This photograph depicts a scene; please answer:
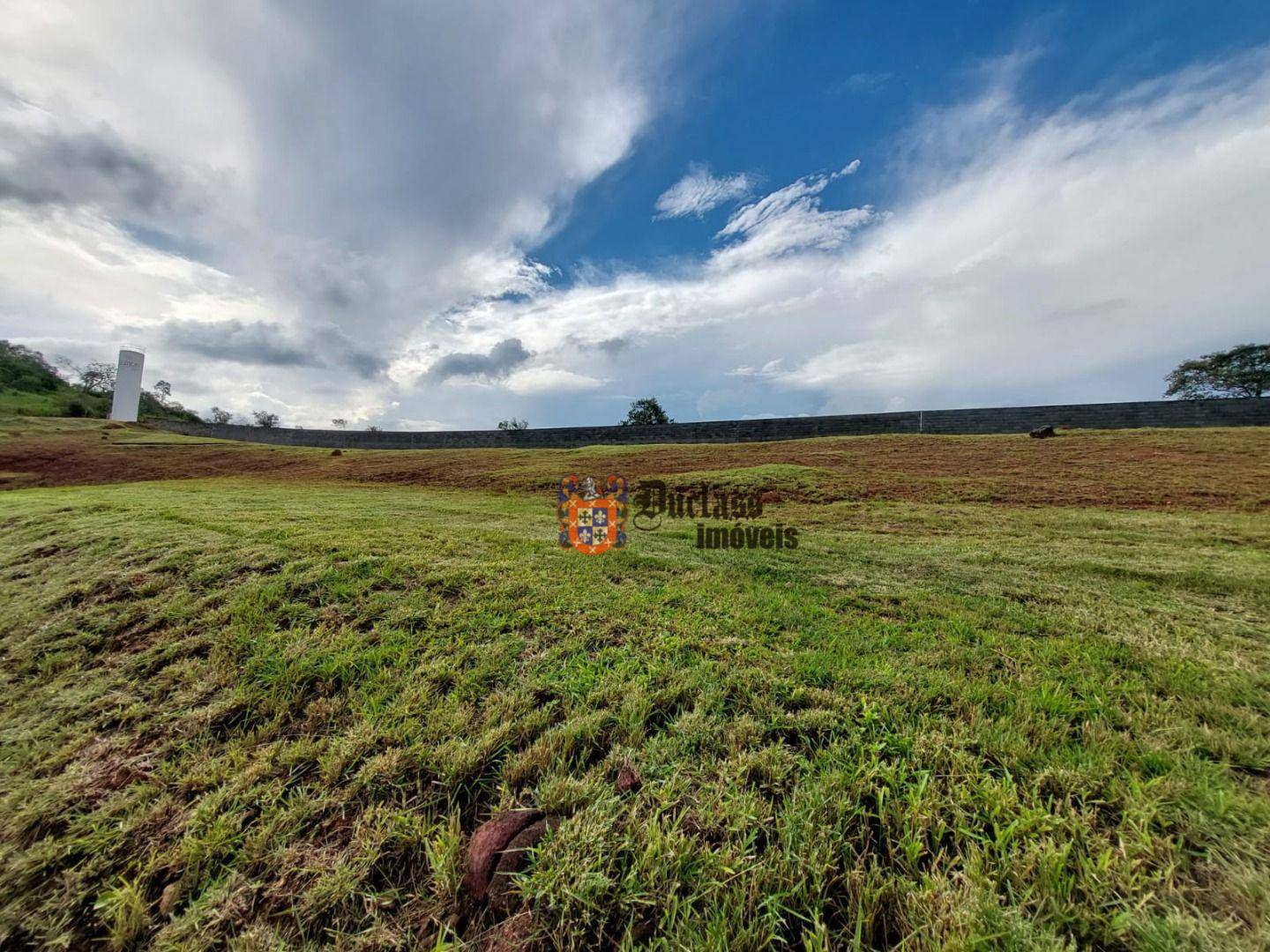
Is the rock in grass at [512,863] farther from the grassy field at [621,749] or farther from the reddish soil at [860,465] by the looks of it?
the reddish soil at [860,465]

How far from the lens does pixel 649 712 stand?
2.16 metres

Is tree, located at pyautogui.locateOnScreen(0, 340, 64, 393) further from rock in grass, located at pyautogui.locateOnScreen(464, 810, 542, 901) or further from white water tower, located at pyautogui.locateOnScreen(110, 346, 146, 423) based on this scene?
rock in grass, located at pyautogui.locateOnScreen(464, 810, 542, 901)

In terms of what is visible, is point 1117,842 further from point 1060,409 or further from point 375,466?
point 1060,409

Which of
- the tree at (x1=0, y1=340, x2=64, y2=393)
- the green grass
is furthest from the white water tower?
the tree at (x1=0, y1=340, x2=64, y2=393)

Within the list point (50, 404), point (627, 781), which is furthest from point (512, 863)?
point (50, 404)

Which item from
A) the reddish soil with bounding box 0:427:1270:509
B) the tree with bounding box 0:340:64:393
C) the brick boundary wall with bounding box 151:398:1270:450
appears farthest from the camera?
the tree with bounding box 0:340:64:393

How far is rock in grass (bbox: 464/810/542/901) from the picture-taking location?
1.40 metres

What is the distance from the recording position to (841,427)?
2492cm

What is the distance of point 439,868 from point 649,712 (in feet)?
3.37

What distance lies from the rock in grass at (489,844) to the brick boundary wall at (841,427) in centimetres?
2505

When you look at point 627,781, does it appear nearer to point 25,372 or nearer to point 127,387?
point 127,387

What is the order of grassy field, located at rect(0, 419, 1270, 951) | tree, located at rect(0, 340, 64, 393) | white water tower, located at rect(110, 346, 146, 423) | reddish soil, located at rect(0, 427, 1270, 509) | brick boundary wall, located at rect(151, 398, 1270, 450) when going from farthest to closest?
1. tree, located at rect(0, 340, 64, 393)
2. white water tower, located at rect(110, 346, 146, 423)
3. brick boundary wall, located at rect(151, 398, 1270, 450)
4. reddish soil, located at rect(0, 427, 1270, 509)
5. grassy field, located at rect(0, 419, 1270, 951)

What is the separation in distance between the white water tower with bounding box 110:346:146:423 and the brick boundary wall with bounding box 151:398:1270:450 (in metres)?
14.7

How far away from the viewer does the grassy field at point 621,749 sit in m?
1.31
